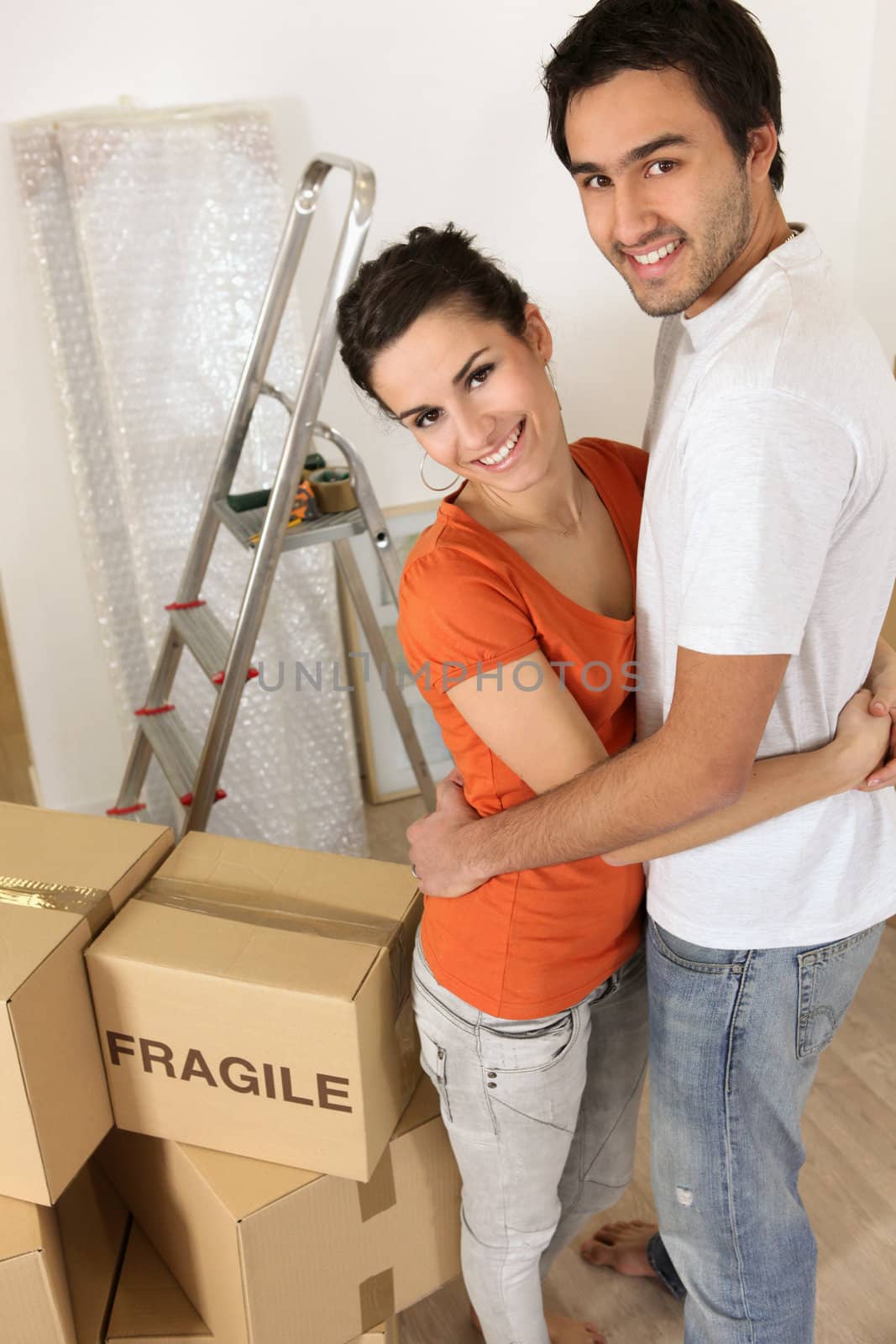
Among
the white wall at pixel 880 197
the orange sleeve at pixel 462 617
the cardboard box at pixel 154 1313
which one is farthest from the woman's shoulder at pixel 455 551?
the white wall at pixel 880 197

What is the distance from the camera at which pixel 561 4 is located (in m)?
2.45

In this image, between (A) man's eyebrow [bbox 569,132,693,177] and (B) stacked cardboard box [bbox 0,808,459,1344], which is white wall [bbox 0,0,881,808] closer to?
(B) stacked cardboard box [bbox 0,808,459,1344]

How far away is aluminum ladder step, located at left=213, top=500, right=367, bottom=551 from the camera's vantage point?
2.01m

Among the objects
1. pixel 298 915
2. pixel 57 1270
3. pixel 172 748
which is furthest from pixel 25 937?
pixel 172 748

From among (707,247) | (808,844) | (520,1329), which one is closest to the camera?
(707,247)

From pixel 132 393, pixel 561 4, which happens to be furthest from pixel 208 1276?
pixel 561 4

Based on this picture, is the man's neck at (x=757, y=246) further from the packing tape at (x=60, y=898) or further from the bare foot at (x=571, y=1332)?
the bare foot at (x=571, y=1332)

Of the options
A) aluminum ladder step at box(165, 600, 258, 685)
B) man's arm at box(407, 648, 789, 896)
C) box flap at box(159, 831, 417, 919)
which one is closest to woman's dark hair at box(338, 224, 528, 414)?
man's arm at box(407, 648, 789, 896)

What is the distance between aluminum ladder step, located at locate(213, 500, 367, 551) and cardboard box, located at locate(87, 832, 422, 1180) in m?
0.75

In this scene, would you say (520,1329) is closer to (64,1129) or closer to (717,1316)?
(717,1316)

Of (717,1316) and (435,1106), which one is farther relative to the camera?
(435,1106)

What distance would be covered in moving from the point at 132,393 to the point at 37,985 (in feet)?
4.96

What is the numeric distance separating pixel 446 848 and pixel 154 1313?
82 cm

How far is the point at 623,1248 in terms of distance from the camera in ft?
5.78
